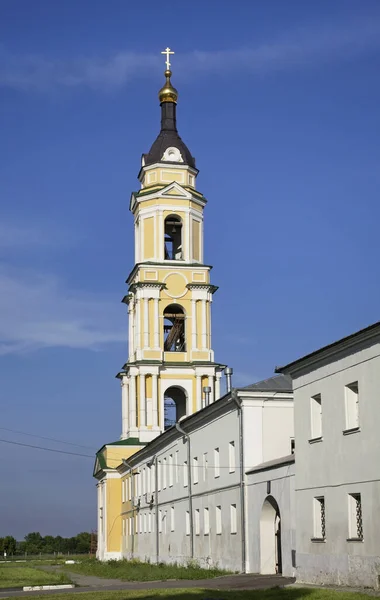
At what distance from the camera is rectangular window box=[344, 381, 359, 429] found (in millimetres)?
24047

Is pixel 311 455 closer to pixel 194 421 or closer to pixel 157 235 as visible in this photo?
pixel 194 421

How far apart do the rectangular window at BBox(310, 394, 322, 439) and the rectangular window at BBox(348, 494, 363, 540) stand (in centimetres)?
268

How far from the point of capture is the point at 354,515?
77.8ft

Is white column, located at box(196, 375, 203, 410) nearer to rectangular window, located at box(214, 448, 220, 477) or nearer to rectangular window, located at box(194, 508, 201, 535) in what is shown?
rectangular window, located at box(194, 508, 201, 535)

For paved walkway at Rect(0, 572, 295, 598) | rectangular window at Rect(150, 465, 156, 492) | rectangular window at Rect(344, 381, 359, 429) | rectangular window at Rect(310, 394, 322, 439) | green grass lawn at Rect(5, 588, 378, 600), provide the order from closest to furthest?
green grass lawn at Rect(5, 588, 378, 600) → rectangular window at Rect(344, 381, 359, 429) → rectangular window at Rect(310, 394, 322, 439) → paved walkway at Rect(0, 572, 295, 598) → rectangular window at Rect(150, 465, 156, 492)

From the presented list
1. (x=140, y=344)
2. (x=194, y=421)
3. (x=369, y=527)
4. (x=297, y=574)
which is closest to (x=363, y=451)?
(x=369, y=527)

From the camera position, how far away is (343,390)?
2442 cm

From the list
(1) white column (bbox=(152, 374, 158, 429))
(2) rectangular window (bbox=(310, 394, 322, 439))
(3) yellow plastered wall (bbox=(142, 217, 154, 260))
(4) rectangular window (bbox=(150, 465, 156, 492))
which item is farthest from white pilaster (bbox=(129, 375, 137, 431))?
(2) rectangular window (bbox=(310, 394, 322, 439))

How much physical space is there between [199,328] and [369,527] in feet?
136

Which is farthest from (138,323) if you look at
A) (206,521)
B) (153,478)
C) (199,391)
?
(206,521)

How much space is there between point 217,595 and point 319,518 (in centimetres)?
461

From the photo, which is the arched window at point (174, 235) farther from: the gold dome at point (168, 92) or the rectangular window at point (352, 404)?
the rectangular window at point (352, 404)

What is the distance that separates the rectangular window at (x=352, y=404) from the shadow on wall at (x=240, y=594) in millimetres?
4031

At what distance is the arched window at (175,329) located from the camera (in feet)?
211
